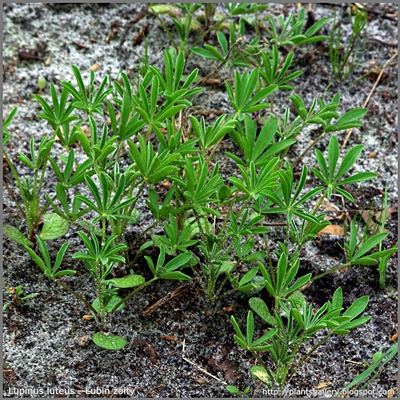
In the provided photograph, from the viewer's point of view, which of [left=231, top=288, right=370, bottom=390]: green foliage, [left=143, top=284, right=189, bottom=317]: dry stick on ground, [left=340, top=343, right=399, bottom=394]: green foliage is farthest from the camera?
[left=143, top=284, right=189, bottom=317]: dry stick on ground

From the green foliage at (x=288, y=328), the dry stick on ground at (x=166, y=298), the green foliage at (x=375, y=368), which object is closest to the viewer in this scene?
the green foliage at (x=288, y=328)

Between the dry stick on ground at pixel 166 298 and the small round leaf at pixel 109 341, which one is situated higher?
the dry stick on ground at pixel 166 298

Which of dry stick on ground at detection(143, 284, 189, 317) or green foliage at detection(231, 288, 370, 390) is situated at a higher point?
green foliage at detection(231, 288, 370, 390)

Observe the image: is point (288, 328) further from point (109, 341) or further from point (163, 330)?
point (109, 341)

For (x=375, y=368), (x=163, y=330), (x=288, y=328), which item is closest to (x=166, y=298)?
(x=163, y=330)

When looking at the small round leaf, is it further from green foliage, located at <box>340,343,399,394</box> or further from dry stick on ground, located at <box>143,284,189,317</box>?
green foliage, located at <box>340,343,399,394</box>

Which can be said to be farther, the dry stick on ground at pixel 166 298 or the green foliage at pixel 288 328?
the dry stick on ground at pixel 166 298

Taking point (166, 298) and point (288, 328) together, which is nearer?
point (288, 328)

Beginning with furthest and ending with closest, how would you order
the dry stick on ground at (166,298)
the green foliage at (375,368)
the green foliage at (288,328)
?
the dry stick on ground at (166,298)
the green foliage at (375,368)
the green foliage at (288,328)

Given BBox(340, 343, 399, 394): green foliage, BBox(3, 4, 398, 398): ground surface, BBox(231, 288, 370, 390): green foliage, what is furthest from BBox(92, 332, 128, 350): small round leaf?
BBox(340, 343, 399, 394): green foliage

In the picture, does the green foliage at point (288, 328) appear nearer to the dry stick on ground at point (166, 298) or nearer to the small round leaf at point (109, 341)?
the dry stick on ground at point (166, 298)

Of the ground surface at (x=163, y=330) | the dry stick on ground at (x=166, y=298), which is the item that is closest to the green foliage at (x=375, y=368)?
the ground surface at (x=163, y=330)

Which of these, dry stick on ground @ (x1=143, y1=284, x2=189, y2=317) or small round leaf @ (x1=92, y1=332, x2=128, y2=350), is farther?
dry stick on ground @ (x1=143, y1=284, x2=189, y2=317)

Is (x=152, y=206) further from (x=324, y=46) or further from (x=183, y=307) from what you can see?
(x=324, y=46)
